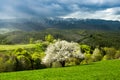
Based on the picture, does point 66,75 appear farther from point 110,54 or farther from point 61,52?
point 110,54

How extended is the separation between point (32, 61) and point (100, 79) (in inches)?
2262

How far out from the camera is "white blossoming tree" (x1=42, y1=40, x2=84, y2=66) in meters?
78.0

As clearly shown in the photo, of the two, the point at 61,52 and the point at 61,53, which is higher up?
the point at 61,52

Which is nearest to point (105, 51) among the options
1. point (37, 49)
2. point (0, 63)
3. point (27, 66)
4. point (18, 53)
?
point (37, 49)

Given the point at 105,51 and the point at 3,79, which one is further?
the point at 105,51

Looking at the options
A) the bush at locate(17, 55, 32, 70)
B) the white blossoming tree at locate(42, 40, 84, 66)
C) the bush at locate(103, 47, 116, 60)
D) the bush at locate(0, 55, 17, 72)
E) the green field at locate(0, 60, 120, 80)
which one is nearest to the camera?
the green field at locate(0, 60, 120, 80)

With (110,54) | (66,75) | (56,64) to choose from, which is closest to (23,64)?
(56,64)

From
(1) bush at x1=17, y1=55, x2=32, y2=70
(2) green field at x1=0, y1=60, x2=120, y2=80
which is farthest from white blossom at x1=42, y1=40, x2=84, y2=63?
(2) green field at x1=0, y1=60, x2=120, y2=80

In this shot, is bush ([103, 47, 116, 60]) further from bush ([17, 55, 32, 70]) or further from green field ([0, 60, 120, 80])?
green field ([0, 60, 120, 80])

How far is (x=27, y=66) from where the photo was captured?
81.8 meters

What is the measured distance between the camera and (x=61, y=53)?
257 feet

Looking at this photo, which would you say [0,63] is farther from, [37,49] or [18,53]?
[37,49]

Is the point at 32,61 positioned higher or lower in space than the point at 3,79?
lower

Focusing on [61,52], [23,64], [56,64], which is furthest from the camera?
[23,64]
